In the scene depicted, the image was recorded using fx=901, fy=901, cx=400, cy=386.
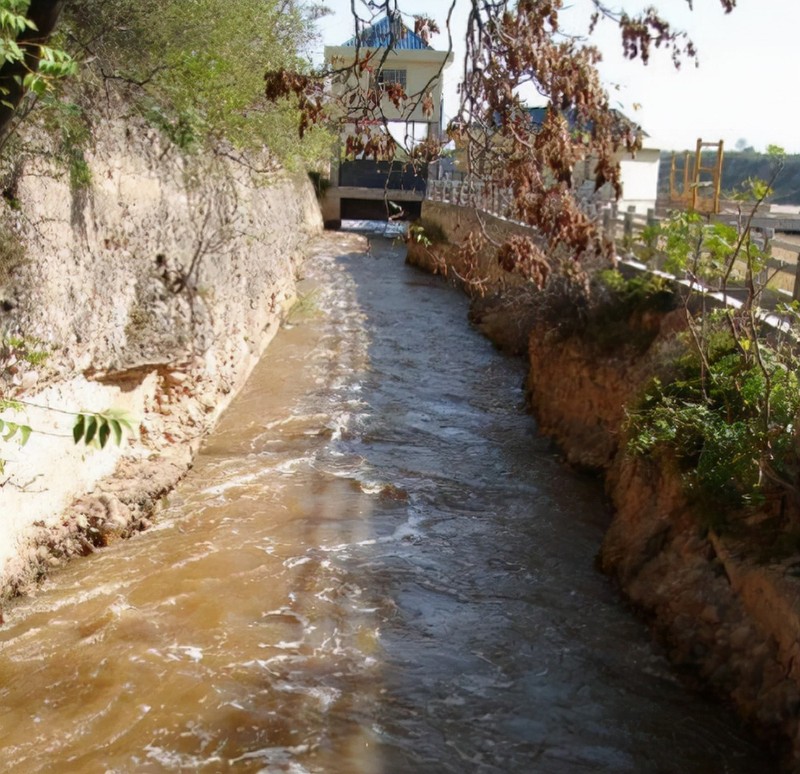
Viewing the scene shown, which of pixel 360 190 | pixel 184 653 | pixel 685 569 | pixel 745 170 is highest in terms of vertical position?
pixel 745 170

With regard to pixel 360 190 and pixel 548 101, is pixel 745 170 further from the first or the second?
pixel 548 101

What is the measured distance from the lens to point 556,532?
29.1 feet

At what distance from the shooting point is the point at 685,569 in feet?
22.8

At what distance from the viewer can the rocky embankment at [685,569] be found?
18.5 feet

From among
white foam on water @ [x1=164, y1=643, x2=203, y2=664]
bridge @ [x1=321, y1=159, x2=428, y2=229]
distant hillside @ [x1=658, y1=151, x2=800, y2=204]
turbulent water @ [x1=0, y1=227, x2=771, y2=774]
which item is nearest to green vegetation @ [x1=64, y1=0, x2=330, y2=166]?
turbulent water @ [x1=0, y1=227, x2=771, y2=774]

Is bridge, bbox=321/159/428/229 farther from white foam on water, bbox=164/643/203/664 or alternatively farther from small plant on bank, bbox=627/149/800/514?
white foam on water, bbox=164/643/203/664

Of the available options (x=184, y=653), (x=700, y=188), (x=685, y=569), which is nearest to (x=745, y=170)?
(x=700, y=188)

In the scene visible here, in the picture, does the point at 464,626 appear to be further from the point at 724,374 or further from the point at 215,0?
the point at 215,0

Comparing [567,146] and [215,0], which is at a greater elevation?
[215,0]

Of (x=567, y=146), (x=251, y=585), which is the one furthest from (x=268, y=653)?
(x=567, y=146)

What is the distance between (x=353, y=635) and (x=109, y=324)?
4.01m

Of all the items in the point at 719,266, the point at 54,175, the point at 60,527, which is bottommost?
the point at 60,527

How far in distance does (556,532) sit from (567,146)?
218 inches

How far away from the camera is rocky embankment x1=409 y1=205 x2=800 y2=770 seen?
18.5 ft
